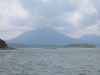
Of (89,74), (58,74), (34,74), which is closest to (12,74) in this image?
(34,74)

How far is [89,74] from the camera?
31.4 m

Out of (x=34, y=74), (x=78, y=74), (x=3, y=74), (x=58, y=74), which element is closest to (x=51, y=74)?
(x=58, y=74)

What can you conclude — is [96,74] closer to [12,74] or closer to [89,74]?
[89,74]

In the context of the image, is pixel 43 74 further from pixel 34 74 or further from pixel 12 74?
pixel 12 74

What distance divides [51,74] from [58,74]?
5.24 ft

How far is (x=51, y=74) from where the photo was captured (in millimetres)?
31438

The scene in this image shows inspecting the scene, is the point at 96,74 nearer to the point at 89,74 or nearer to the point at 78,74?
the point at 89,74

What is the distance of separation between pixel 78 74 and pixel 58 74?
4557 mm

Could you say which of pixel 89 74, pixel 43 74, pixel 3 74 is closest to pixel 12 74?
pixel 3 74

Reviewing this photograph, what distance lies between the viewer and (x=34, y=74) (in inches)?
1241

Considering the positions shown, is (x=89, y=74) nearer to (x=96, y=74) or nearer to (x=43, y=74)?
(x=96, y=74)

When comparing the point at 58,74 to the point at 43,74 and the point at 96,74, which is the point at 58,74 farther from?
the point at 96,74

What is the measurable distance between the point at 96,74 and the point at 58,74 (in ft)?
28.2

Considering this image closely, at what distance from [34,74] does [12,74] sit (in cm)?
503
